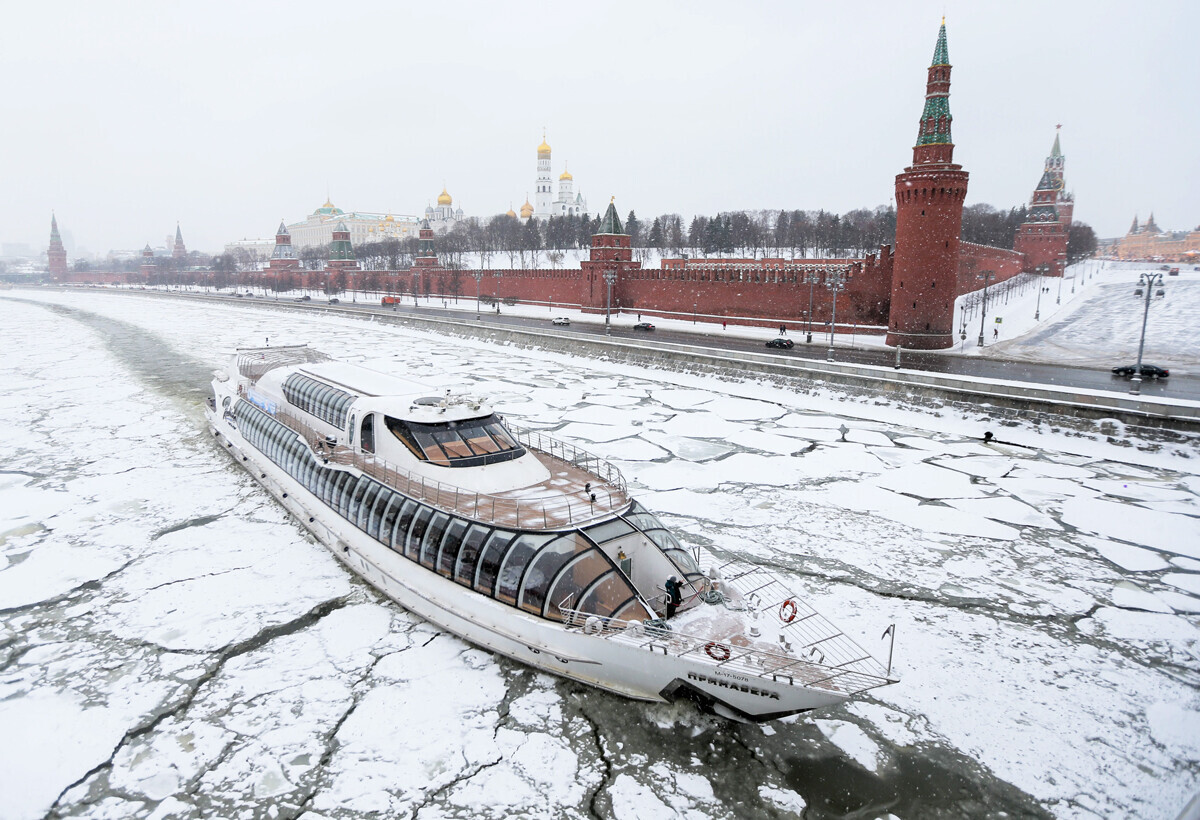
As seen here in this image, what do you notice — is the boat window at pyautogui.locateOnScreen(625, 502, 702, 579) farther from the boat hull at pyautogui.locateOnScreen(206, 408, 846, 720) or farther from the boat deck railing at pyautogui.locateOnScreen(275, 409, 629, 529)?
the boat hull at pyautogui.locateOnScreen(206, 408, 846, 720)

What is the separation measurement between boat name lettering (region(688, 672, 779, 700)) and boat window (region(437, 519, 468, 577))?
12.3ft

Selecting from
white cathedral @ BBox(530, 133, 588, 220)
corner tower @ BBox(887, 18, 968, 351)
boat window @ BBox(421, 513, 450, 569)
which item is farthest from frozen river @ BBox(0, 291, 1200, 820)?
white cathedral @ BBox(530, 133, 588, 220)

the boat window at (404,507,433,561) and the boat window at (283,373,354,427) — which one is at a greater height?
the boat window at (283,373,354,427)

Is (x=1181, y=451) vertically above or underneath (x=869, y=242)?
underneath

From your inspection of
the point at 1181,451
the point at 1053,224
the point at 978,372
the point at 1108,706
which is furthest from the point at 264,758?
the point at 1053,224

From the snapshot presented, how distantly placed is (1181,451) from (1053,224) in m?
57.8

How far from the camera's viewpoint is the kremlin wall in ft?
105

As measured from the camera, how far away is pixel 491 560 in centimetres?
886

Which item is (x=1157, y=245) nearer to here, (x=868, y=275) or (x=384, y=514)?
(x=868, y=275)

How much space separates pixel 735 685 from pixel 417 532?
5.24 meters

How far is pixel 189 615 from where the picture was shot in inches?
401

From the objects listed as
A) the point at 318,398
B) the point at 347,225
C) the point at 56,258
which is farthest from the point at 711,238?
the point at 56,258

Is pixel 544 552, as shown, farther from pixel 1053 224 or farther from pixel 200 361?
pixel 1053 224

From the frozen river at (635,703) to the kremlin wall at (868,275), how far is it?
50.7ft
